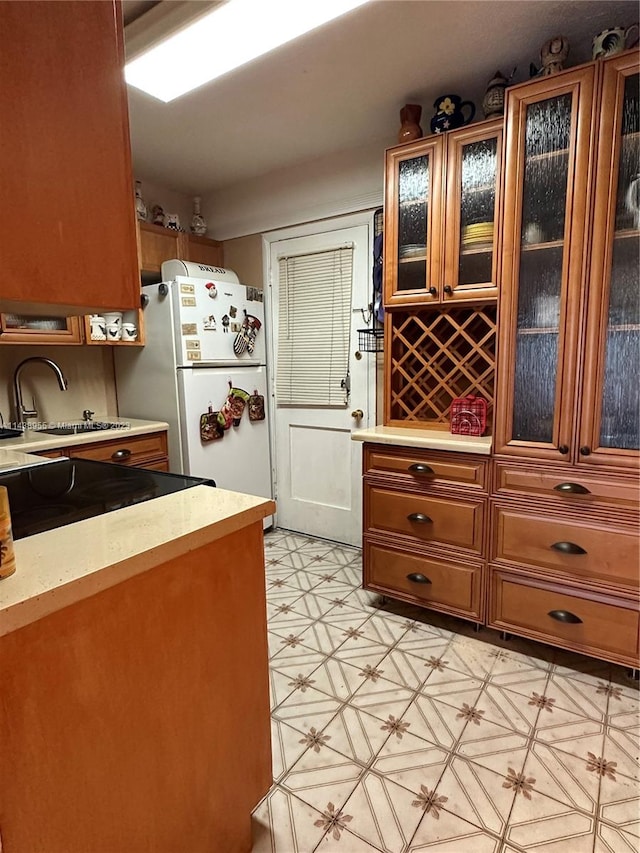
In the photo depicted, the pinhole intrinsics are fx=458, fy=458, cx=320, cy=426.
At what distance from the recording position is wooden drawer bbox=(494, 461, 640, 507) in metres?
1.64

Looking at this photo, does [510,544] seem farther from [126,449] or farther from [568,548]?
[126,449]

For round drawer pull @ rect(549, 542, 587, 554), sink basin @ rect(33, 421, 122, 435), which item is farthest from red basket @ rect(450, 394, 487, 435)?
sink basin @ rect(33, 421, 122, 435)

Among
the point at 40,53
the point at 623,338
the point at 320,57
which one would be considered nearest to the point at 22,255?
the point at 40,53

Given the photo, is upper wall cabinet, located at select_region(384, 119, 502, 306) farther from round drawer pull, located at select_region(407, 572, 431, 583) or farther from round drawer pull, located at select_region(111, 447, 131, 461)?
round drawer pull, located at select_region(111, 447, 131, 461)

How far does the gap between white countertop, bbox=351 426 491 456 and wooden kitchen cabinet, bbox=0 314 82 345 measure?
1.61 m

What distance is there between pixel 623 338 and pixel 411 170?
1.17 meters

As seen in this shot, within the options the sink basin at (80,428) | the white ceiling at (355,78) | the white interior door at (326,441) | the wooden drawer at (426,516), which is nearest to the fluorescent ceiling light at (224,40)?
the white ceiling at (355,78)

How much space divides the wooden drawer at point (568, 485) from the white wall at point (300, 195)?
170cm

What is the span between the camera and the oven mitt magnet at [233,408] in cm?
286

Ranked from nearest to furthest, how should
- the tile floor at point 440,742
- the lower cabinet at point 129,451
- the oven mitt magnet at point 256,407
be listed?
the tile floor at point 440,742 → the lower cabinet at point 129,451 → the oven mitt magnet at point 256,407

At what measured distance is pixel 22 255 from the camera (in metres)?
0.72

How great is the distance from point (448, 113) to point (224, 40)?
973mm

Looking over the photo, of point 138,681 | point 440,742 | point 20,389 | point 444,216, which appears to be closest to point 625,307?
point 444,216

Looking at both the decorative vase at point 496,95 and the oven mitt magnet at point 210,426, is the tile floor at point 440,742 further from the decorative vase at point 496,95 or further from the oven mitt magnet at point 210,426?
the decorative vase at point 496,95
